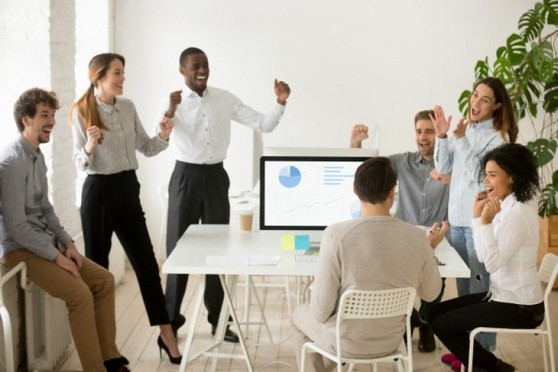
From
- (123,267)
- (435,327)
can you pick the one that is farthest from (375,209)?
(123,267)

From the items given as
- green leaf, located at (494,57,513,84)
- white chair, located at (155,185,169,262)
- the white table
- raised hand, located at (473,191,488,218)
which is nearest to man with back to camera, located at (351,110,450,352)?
the white table

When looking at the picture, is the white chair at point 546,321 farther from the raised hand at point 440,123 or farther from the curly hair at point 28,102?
the curly hair at point 28,102

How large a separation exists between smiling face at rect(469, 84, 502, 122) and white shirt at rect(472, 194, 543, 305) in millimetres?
756

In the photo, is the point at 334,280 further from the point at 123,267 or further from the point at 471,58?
the point at 471,58

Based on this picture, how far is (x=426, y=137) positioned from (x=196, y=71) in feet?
4.22

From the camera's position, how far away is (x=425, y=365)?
4637 mm

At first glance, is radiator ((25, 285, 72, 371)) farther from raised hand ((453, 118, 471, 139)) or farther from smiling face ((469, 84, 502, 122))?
smiling face ((469, 84, 502, 122))

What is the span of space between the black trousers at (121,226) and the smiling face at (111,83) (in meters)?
0.38

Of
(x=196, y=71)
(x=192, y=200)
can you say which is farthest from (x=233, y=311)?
(x=196, y=71)

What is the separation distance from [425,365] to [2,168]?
2.31 metres

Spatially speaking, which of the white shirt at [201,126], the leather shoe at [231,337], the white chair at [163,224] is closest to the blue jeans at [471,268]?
the leather shoe at [231,337]

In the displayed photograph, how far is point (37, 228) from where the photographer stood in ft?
13.3

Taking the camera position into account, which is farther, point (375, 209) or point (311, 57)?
point (311, 57)

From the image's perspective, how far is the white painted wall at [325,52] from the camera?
22.4ft
